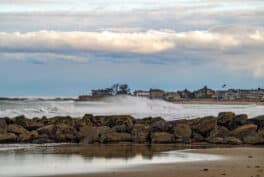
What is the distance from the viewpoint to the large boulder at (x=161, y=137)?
29609 mm

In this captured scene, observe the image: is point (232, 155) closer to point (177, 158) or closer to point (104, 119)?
point (177, 158)

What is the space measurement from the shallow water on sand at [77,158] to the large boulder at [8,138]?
6.68 ft

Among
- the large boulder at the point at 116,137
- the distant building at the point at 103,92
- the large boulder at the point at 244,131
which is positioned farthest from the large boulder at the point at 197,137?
the distant building at the point at 103,92

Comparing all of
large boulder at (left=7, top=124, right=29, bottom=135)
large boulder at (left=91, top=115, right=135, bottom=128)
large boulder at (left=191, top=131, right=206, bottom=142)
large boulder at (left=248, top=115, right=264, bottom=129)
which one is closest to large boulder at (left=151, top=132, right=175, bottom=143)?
large boulder at (left=191, top=131, right=206, bottom=142)

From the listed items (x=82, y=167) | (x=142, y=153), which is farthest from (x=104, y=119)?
(x=82, y=167)

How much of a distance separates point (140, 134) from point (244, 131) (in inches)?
184

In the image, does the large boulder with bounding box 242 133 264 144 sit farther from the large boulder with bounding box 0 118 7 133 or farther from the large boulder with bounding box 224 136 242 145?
the large boulder with bounding box 0 118 7 133

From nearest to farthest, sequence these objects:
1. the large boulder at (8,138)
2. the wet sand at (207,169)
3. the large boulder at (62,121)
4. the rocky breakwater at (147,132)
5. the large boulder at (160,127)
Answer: the wet sand at (207,169) < the large boulder at (8,138) < the rocky breakwater at (147,132) < the large boulder at (160,127) < the large boulder at (62,121)

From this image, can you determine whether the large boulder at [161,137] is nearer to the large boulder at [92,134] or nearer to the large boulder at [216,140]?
the large boulder at [216,140]

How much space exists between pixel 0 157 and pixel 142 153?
5.19 meters

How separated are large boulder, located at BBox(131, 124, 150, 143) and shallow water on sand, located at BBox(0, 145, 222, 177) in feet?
8.35

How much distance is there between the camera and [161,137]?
29.8 meters

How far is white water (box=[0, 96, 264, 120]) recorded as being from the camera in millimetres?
47812

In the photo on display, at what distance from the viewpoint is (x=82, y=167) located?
64.7ft
